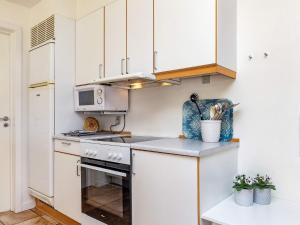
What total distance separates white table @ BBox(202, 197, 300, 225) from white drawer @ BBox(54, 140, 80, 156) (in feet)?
4.22

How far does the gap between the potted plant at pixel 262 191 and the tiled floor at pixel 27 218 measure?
6.48ft

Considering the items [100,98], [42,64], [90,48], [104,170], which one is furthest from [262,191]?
[42,64]

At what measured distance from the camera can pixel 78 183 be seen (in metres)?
2.05

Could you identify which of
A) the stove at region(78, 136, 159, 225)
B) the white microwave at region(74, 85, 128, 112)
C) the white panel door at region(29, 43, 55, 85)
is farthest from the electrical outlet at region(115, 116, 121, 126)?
the white panel door at region(29, 43, 55, 85)

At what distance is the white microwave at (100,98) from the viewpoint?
2.23 meters

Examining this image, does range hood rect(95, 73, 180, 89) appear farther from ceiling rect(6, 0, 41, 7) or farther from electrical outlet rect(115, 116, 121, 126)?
ceiling rect(6, 0, 41, 7)

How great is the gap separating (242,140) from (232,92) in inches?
14.7

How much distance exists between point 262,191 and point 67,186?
1.69 meters

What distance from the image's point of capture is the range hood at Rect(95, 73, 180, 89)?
→ 1769 mm

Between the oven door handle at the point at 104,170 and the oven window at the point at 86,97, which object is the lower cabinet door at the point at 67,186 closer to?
the oven door handle at the point at 104,170

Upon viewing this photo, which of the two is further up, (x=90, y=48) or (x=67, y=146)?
(x=90, y=48)

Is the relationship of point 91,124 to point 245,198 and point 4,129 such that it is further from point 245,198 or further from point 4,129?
point 245,198

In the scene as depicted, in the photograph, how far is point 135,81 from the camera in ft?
6.74

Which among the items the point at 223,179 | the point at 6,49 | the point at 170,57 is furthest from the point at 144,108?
the point at 6,49
